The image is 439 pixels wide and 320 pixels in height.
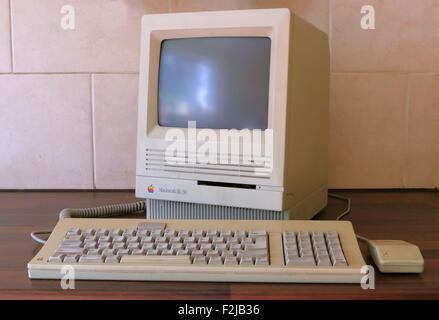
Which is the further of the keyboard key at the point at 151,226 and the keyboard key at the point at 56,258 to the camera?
the keyboard key at the point at 151,226

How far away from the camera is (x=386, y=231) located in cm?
98

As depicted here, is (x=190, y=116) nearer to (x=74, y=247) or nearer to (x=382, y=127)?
(x=74, y=247)

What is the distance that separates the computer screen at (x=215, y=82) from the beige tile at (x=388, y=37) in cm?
48

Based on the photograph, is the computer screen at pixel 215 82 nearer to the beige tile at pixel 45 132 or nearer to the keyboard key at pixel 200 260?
the keyboard key at pixel 200 260

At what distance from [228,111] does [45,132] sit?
0.66 metres

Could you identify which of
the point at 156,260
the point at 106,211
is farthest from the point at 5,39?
the point at 156,260

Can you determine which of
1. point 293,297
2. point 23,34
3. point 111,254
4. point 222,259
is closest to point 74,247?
point 111,254

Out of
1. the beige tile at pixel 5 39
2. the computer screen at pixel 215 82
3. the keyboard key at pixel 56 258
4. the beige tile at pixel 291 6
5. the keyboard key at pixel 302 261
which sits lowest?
the keyboard key at pixel 56 258

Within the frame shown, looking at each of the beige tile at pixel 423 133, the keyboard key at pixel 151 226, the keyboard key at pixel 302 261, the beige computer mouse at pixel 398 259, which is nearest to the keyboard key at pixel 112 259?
the keyboard key at pixel 151 226

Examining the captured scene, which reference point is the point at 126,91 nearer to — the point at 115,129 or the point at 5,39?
the point at 115,129

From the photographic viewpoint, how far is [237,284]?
71cm

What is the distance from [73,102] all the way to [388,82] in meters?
0.88

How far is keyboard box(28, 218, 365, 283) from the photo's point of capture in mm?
712

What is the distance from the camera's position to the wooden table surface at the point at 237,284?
0.68 m
